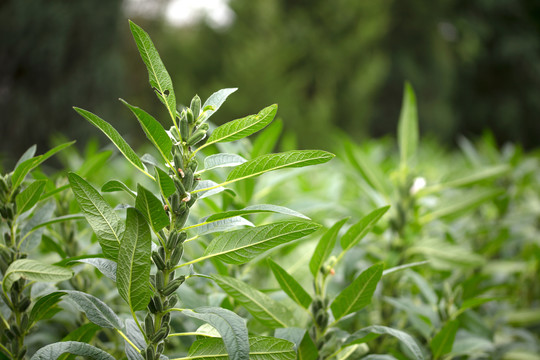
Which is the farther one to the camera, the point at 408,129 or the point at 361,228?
the point at 408,129

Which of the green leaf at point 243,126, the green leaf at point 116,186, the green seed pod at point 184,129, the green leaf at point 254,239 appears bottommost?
the green leaf at point 254,239

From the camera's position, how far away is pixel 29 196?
2.71 ft

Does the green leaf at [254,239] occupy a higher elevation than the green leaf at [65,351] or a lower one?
higher

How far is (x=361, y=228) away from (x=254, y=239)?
0.26 metres

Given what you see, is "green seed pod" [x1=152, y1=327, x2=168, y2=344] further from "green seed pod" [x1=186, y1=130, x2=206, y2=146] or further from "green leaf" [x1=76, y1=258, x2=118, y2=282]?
"green seed pod" [x1=186, y1=130, x2=206, y2=146]

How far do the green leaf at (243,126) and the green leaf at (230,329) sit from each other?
0.30 metres

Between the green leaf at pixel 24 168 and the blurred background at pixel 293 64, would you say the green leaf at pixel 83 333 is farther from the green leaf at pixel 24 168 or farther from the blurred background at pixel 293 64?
the blurred background at pixel 293 64

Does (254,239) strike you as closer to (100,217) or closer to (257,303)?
(257,303)

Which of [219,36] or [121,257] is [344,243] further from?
[219,36]

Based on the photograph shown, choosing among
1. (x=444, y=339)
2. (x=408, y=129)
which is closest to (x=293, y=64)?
(x=408, y=129)

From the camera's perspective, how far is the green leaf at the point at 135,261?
65 cm

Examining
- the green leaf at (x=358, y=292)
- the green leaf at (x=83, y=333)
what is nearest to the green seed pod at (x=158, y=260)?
the green leaf at (x=83, y=333)

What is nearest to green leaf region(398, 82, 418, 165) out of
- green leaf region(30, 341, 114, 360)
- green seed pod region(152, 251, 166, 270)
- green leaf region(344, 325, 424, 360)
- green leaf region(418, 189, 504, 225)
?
green leaf region(418, 189, 504, 225)

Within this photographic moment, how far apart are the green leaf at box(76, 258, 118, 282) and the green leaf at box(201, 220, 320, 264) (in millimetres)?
150
